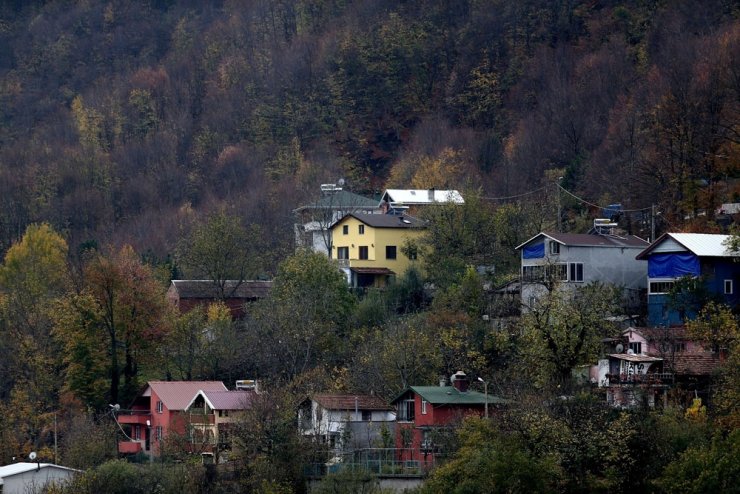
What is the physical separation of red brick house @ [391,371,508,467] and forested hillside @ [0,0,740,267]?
1988 cm

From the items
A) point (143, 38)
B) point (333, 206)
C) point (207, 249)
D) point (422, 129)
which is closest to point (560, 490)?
point (207, 249)

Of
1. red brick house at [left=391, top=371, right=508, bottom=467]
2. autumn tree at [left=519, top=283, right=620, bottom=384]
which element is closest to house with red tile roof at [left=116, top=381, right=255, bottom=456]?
red brick house at [left=391, top=371, right=508, bottom=467]

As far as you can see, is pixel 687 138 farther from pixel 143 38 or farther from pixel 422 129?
pixel 143 38

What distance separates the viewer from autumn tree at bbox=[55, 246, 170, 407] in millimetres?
65188

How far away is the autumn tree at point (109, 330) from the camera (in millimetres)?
65188

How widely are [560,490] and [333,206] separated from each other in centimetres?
4547

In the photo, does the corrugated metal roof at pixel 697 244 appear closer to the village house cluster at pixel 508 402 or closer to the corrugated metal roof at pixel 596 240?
the village house cluster at pixel 508 402

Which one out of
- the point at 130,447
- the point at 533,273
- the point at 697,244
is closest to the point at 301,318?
the point at 130,447

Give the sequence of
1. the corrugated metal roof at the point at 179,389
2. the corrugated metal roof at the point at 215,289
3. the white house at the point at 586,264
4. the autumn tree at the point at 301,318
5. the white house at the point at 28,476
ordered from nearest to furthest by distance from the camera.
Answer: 1. the white house at the point at 28,476
2. the corrugated metal roof at the point at 179,389
3. the white house at the point at 586,264
4. the autumn tree at the point at 301,318
5. the corrugated metal roof at the point at 215,289

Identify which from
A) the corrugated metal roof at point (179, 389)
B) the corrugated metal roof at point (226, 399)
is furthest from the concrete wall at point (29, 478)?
the corrugated metal roof at point (179, 389)

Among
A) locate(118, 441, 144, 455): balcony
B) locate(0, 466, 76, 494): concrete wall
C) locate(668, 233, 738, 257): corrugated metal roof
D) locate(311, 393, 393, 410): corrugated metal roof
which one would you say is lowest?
locate(0, 466, 76, 494): concrete wall

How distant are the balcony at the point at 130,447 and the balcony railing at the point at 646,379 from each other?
851 inches

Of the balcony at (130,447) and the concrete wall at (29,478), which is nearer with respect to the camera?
the concrete wall at (29,478)

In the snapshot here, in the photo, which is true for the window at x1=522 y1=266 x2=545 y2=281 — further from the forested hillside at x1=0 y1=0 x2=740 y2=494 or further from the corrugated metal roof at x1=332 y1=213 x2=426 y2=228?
the corrugated metal roof at x1=332 y1=213 x2=426 y2=228
